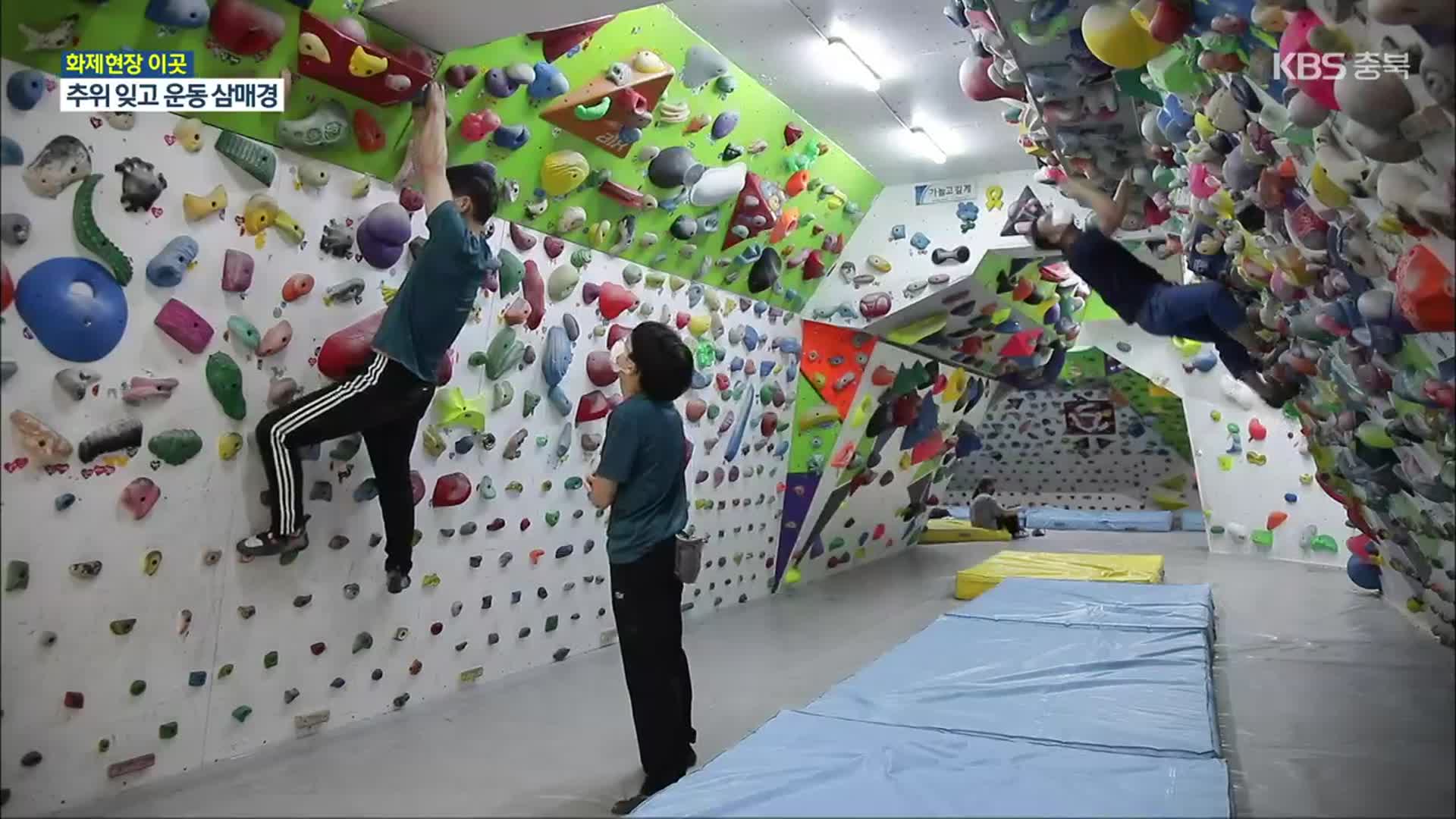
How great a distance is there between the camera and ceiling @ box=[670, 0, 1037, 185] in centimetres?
384

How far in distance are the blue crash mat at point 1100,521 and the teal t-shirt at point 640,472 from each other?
10.2 meters

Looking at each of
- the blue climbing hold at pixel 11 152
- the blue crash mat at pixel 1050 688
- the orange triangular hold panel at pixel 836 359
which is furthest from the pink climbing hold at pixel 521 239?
the orange triangular hold panel at pixel 836 359

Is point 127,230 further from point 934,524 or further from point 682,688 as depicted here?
point 934,524

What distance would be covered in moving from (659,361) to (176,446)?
1335 mm

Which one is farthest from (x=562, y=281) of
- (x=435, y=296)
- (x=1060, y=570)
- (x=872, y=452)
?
Result: (x=1060, y=570)

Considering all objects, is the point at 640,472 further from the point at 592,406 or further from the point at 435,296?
the point at 592,406

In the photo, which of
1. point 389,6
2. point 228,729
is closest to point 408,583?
point 228,729

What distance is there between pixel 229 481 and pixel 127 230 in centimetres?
74

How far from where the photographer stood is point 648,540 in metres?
2.65

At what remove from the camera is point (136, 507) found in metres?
2.47

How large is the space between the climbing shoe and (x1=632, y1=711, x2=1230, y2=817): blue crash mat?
4.41ft

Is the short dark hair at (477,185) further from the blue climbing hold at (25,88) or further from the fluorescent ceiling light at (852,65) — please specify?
the fluorescent ceiling light at (852,65)

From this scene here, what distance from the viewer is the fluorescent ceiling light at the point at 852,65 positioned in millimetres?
4098

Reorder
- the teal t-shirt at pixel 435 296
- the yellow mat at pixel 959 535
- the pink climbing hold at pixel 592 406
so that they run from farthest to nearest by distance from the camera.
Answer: the yellow mat at pixel 959 535 < the pink climbing hold at pixel 592 406 < the teal t-shirt at pixel 435 296
